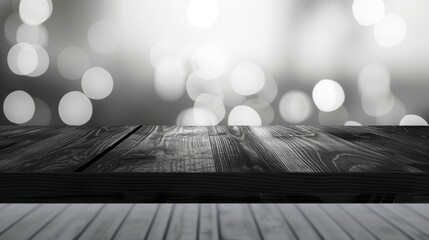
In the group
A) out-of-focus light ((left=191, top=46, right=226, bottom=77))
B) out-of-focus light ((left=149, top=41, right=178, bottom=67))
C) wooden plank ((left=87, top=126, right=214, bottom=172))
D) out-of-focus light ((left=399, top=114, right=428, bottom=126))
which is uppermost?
out-of-focus light ((left=149, top=41, right=178, bottom=67))

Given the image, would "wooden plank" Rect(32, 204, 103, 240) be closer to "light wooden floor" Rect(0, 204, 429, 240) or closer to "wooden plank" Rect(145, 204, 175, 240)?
"light wooden floor" Rect(0, 204, 429, 240)

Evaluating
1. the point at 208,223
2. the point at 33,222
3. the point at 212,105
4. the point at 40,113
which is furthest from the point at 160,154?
the point at 40,113

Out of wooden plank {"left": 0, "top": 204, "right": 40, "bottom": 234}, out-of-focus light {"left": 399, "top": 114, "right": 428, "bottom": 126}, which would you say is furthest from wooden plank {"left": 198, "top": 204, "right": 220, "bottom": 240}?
out-of-focus light {"left": 399, "top": 114, "right": 428, "bottom": 126}

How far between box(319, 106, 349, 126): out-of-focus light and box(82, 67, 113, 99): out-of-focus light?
70 centimetres

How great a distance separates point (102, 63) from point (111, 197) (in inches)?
51.0

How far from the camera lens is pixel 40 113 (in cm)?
171

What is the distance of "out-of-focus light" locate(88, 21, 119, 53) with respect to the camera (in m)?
1.69

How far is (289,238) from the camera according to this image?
1.08 metres

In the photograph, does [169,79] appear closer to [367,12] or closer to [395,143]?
[367,12]

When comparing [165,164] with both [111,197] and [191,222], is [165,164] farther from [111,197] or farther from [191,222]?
[191,222]

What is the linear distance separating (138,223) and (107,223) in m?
0.07

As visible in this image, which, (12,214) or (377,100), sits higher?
(377,100)

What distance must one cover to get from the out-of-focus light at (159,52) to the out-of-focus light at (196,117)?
189 mm

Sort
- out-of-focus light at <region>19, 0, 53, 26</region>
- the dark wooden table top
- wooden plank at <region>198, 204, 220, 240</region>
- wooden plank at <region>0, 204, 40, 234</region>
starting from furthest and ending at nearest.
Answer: out-of-focus light at <region>19, 0, 53, 26</region>
wooden plank at <region>0, 204, 40, 234</region>
wooden plank at <region>198, 204, 220, 240</region>
the dark wooden table top
